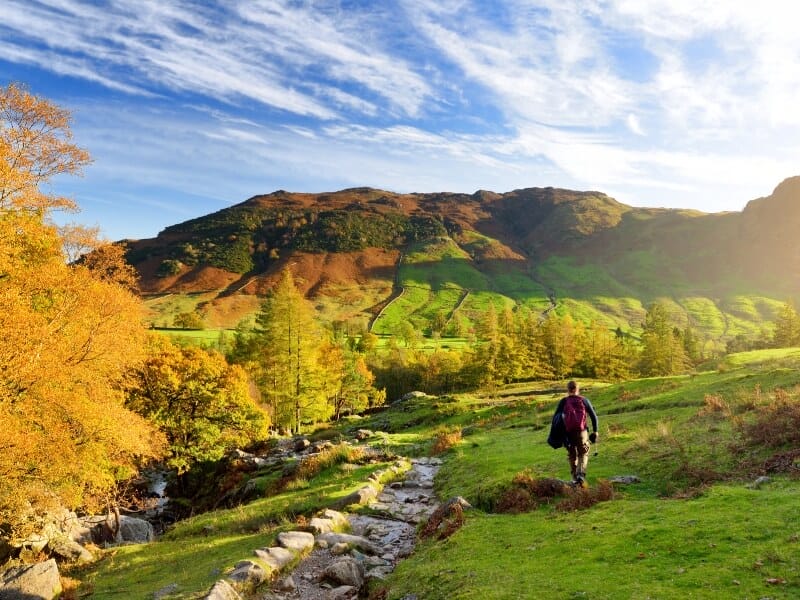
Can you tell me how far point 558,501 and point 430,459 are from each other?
1496 cm

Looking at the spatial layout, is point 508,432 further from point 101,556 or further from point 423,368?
point 423,368

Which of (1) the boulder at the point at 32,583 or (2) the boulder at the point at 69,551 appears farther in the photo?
(2) the boulder at the point at 69,551

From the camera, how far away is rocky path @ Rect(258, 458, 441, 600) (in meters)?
12.1

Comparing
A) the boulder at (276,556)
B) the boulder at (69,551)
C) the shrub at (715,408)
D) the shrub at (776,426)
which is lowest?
the boulder at (69,551)

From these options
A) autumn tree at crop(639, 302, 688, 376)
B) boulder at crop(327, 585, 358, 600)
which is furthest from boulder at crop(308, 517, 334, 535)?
autumn tree at crop(639, 302, 688, 376)

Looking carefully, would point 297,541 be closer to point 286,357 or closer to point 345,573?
point 345,573

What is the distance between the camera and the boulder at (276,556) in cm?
1297

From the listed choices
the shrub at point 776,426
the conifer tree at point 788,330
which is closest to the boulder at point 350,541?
the shrub at point 776,426

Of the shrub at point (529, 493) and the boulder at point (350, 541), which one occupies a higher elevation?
the shrub at point (529, 493)

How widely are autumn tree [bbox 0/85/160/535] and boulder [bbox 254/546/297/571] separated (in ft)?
36.0

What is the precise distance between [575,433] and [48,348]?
67.5 feet

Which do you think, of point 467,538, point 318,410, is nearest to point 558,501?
point 467,538

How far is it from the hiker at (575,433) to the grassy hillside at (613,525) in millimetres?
1143

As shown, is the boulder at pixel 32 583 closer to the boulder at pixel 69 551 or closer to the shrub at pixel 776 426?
the boulder at pixel 69 551
